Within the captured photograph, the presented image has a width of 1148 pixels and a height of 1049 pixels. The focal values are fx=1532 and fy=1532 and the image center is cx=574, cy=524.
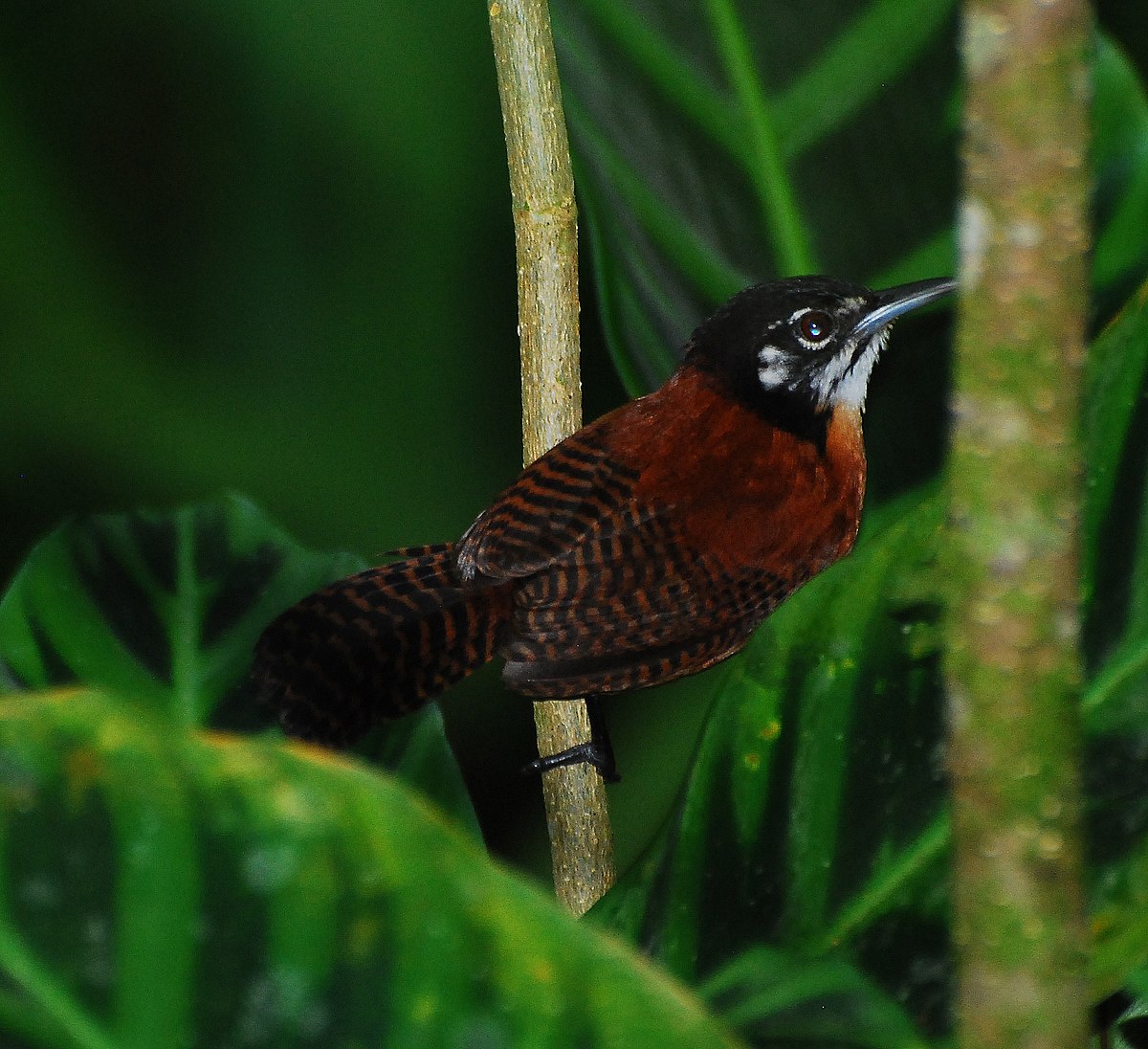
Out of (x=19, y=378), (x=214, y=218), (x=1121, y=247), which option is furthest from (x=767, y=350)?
(x=19, y=378)

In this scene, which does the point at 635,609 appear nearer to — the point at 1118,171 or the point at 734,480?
the point at 734,480

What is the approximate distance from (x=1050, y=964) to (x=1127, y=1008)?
0.32m

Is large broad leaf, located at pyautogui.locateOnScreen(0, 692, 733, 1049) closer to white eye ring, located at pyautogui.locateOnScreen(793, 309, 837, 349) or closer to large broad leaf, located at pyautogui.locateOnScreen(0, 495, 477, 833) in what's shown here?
large broad leaf, located at pyautogui.locateOnScreen(0, 495, 477, 833)

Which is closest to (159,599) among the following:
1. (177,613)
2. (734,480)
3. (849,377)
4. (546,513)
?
(177,613)

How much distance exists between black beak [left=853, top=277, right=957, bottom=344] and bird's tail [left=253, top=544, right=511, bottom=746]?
25cm

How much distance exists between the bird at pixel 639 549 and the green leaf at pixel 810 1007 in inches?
9.4

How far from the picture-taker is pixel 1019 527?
28 centimetres

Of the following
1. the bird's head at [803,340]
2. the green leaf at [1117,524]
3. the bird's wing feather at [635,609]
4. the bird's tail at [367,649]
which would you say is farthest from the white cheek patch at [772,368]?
the green leaf at [1117,524]

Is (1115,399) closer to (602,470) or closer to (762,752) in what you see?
(762,752)

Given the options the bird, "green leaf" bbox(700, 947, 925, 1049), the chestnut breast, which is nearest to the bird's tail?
the bird

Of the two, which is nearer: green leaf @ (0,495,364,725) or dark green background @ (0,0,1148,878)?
green leaf @ (0,495,364,725)

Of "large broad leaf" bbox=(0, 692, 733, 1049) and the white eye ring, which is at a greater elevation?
the white eye ring

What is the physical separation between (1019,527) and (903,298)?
1.54 ft

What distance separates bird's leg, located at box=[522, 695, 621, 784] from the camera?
2.17 feet
